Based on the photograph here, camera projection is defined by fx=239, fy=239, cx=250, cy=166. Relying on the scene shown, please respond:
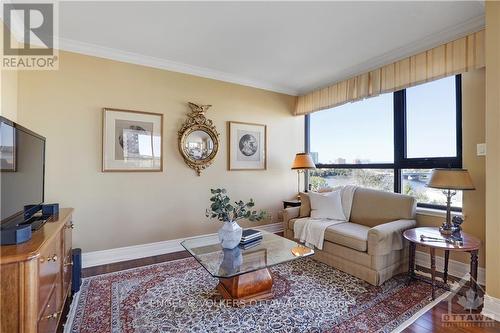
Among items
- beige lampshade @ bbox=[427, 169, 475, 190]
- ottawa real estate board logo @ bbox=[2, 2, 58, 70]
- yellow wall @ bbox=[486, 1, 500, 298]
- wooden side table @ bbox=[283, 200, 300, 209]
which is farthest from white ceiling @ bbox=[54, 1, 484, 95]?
wooden side table @ bbox=[283, 200, 300, 209]

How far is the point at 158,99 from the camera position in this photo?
10.6 ft

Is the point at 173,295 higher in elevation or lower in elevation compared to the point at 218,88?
lower

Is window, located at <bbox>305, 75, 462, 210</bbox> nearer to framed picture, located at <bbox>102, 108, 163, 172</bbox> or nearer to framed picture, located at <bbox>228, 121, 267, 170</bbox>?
framed picture, located at <bbox>228, 121, 267, 170</bbox>

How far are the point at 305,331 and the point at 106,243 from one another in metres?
2.47

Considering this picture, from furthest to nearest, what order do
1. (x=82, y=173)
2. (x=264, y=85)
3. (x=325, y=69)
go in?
(x=264, y=85) < (x=325, y=69) < (x=82, y=173)

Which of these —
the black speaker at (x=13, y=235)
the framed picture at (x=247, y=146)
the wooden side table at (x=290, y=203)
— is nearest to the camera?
the black speaker at (x=13, y=235)

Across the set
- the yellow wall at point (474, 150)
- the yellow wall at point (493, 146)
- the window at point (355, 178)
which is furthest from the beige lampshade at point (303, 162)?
the yellow wall at point (493, 146)

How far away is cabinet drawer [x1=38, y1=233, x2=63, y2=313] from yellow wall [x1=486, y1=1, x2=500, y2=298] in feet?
9.91

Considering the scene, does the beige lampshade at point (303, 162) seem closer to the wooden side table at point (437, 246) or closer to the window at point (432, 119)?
the window at point (432, 119)

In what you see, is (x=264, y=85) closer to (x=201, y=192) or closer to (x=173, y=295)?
(x=201, y=192)

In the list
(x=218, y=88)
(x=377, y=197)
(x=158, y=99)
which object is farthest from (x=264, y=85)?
(x=377, y=197)

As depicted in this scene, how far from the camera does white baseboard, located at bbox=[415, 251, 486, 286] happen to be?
234 centimetres

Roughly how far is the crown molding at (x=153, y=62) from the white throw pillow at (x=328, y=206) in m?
2.10

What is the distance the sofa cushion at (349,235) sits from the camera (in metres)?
2.42
